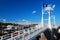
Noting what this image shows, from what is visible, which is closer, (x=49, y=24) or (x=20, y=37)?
(x=20, y=37)

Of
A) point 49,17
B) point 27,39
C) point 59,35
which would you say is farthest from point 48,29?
point 27,39

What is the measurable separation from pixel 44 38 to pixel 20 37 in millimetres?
21109

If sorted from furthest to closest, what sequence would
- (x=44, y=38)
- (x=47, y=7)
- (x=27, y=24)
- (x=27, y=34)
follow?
(x=27, y=24)
(x=47, y=7)
(x=44, y=38)
(x=27, y=34)

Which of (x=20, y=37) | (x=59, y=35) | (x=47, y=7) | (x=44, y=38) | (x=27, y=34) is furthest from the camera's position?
(x=59, y=35)

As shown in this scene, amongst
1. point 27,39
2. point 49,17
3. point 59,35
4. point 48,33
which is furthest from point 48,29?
point 27,39

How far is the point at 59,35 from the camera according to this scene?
57031mm

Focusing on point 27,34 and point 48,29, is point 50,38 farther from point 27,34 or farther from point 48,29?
point 27,34

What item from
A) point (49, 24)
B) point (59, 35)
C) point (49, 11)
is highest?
point (49, 11)

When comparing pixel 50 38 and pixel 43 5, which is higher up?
pixel 43 5

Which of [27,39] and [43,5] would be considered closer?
[27,39]

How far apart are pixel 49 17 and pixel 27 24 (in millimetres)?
32526

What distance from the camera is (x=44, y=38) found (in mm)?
38969

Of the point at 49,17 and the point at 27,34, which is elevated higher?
the point at 49,17

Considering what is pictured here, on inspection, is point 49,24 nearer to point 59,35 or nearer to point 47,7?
point 47,7
